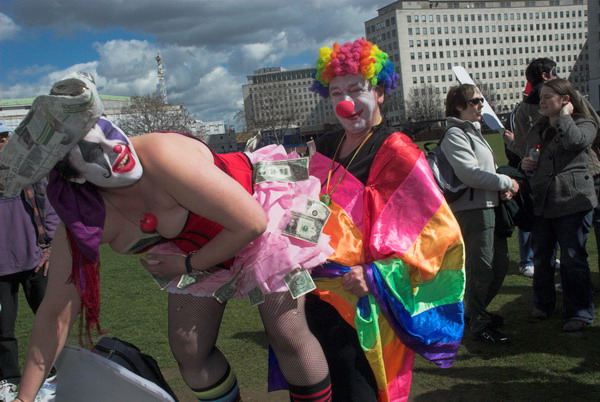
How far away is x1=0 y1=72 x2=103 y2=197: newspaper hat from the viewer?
5.00 feet

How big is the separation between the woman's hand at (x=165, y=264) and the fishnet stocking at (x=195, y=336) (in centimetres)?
15

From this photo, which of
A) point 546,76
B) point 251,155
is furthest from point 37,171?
point 546,76

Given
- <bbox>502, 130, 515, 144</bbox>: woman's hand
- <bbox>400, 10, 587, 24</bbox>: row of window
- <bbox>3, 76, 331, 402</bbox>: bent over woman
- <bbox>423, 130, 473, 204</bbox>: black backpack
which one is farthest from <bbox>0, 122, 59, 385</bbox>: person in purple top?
<bbox>400, 10, 587, 24</bbox>: row of window

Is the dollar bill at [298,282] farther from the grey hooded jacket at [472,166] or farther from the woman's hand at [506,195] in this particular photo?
the woman's hand at [506,195]

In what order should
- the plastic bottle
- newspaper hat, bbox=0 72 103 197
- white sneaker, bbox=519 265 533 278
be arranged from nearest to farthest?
newspaper hat, bbox=0 72 103 197 → the plastic bottle → white sneaker, bbox=519 265 533 278

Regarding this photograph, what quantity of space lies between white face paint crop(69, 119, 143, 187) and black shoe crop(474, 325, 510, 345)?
116 inches

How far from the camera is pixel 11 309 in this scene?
3.86 m

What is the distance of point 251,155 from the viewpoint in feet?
7.60

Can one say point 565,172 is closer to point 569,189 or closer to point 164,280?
point 569,189

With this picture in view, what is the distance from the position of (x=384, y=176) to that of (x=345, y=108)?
360 millimetres

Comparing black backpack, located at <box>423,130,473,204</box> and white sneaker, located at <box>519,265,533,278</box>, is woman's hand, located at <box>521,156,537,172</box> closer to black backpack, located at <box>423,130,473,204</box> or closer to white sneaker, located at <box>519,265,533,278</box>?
black backpack, located at <box>423,130,473,204</box>

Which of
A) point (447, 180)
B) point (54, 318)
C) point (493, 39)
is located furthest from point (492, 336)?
point (493, 39)

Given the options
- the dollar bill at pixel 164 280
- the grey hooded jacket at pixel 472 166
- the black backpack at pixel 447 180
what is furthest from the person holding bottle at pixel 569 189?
the dollar bill at pixel 164 280

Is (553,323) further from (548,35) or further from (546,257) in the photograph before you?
(548,35)
